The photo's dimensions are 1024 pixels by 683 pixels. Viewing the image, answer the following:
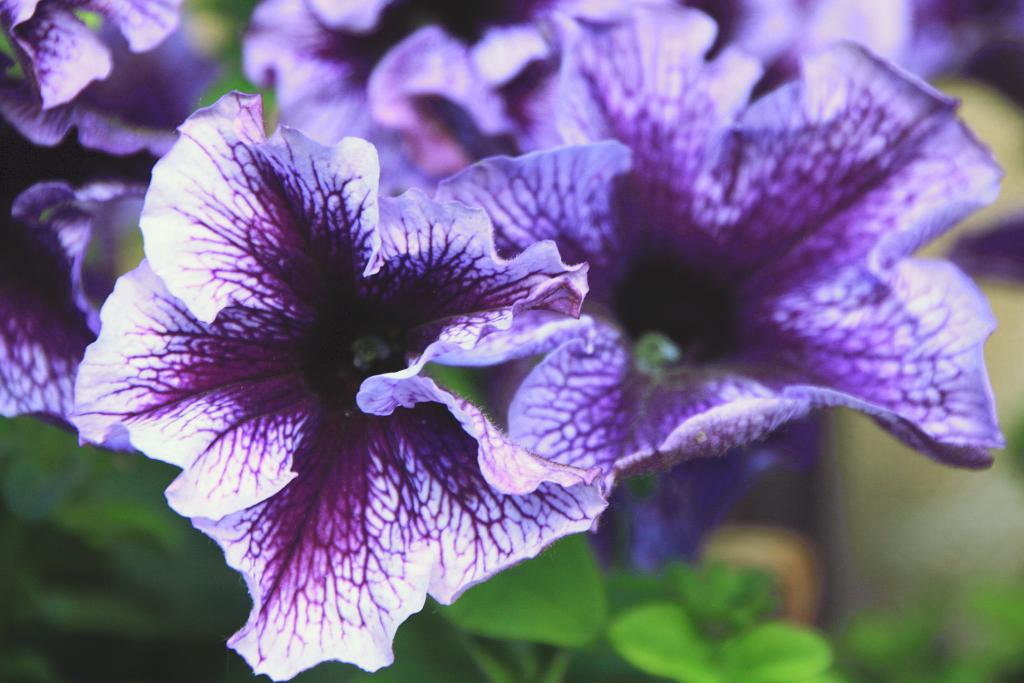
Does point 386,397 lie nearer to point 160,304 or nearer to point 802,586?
point 160,304

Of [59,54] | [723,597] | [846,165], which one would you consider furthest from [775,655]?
[59,54]

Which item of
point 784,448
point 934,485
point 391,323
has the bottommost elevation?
point 934,485

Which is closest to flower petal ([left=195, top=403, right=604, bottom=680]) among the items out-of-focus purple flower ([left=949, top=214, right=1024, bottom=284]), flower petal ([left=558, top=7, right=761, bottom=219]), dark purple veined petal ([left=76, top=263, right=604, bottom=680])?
dark purple veined petal ([left=76, top=263, right=604, bottom=680])

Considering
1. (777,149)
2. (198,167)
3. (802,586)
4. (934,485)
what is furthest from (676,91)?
(934,485)

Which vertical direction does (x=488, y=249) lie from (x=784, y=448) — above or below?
above

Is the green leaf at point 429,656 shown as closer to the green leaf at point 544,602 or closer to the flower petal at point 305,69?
the green leaf at point 544,602

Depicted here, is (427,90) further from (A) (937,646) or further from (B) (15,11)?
(A) (937,646)

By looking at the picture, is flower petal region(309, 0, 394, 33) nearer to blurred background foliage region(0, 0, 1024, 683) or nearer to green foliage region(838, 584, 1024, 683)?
blurred background foliage region(0, 0, 1024, 683)
